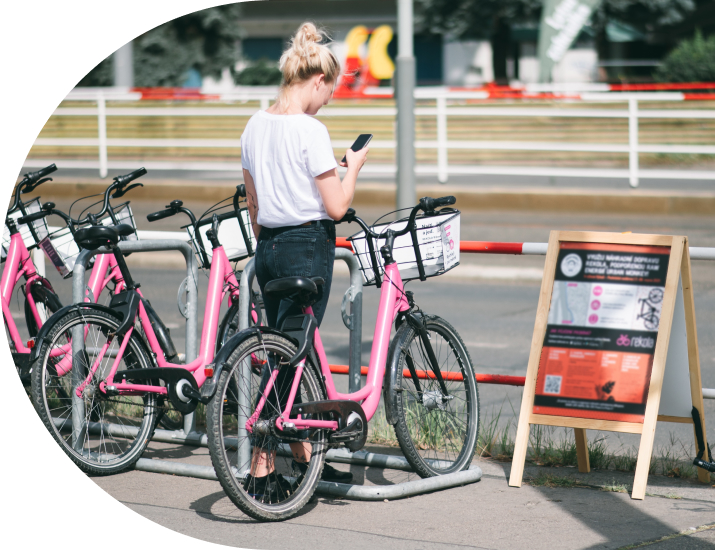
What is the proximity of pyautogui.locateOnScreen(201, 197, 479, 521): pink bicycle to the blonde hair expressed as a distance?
66cm

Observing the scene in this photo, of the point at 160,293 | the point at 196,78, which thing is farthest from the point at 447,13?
the point at 160,293

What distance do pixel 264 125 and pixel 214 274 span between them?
44.2 inches

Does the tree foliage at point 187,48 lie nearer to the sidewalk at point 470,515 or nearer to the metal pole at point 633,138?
the metal pole at point 633,138

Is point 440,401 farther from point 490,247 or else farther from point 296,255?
point 296,255

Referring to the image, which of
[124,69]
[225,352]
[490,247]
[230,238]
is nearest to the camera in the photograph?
[225,352]

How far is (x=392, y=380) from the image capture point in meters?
4.32

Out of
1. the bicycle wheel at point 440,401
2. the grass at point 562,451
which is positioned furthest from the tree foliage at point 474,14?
the bicycle wheel at point 440,401

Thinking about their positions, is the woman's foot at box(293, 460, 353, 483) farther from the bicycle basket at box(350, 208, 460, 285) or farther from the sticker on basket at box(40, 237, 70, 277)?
the sticker on basket at box(40, 237, 70, 277)

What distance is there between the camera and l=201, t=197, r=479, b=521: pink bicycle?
3916 mm

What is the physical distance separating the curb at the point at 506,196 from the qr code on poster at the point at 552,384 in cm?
1148

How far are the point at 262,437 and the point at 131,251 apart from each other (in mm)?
1368

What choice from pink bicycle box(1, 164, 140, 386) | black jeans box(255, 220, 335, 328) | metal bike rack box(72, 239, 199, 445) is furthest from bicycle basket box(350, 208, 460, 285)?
pink bicycle box(1, 164, 140, 386)

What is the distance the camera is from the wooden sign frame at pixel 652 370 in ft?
14.2

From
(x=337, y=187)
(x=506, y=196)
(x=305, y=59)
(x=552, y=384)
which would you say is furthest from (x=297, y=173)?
(x=506, y=196)
